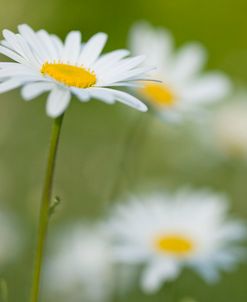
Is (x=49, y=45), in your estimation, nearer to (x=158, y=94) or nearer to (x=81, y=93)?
(x=81, y=93)

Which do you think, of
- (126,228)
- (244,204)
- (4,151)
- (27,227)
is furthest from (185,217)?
(4,151)

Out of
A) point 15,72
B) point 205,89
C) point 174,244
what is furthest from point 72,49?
point 205,89

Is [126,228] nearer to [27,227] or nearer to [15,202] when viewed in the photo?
[27,227]

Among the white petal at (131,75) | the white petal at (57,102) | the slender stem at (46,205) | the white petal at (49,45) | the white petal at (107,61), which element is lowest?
Answer: the slender stem at (46,205)

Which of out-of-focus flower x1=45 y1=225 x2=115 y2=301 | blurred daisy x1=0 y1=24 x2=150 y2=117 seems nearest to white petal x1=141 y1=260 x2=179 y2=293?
out-of-focus flower x1=45 y1=225 x2=115 y2=301

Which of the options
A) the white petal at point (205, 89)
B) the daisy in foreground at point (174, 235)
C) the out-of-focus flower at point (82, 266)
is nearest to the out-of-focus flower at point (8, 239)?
the out-of-focus flower at point (82, 266)

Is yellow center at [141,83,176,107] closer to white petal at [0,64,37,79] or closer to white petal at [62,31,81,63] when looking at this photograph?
white petal at [62,31,81,63]

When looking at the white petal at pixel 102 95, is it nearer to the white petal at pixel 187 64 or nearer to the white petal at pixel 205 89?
the white petal at pixel 205 89
